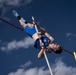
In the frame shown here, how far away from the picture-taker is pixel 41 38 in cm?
1225

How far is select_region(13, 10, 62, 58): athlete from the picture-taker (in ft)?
38.1

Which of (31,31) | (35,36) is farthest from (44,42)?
(31,31)

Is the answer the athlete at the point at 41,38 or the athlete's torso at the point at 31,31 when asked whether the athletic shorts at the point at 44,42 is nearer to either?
the athlete at the point at 41,38

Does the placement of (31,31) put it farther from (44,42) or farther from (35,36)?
(44,42)

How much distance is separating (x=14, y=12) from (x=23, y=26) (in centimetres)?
105

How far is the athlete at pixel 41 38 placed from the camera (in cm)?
1162

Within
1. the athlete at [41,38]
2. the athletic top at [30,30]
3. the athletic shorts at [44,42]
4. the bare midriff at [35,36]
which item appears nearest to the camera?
the athlete at [41,38]

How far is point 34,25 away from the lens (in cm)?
1252

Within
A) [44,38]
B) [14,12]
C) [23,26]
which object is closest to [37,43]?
[44,38]

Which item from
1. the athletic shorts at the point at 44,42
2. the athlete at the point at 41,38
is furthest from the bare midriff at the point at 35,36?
the athletic shorts at the point at 44,42

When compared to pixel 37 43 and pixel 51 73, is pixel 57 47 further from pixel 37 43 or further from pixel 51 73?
pixel 51 73

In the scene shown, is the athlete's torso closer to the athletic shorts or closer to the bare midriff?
the bare midriff

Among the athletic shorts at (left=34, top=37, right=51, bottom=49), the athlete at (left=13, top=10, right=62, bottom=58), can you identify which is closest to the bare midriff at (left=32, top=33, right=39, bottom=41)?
the athlete at (left=13, top=10, right=62, bottom=58)

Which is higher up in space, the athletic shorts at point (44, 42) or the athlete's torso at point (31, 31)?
the athlete's torso at point (31, 31)
